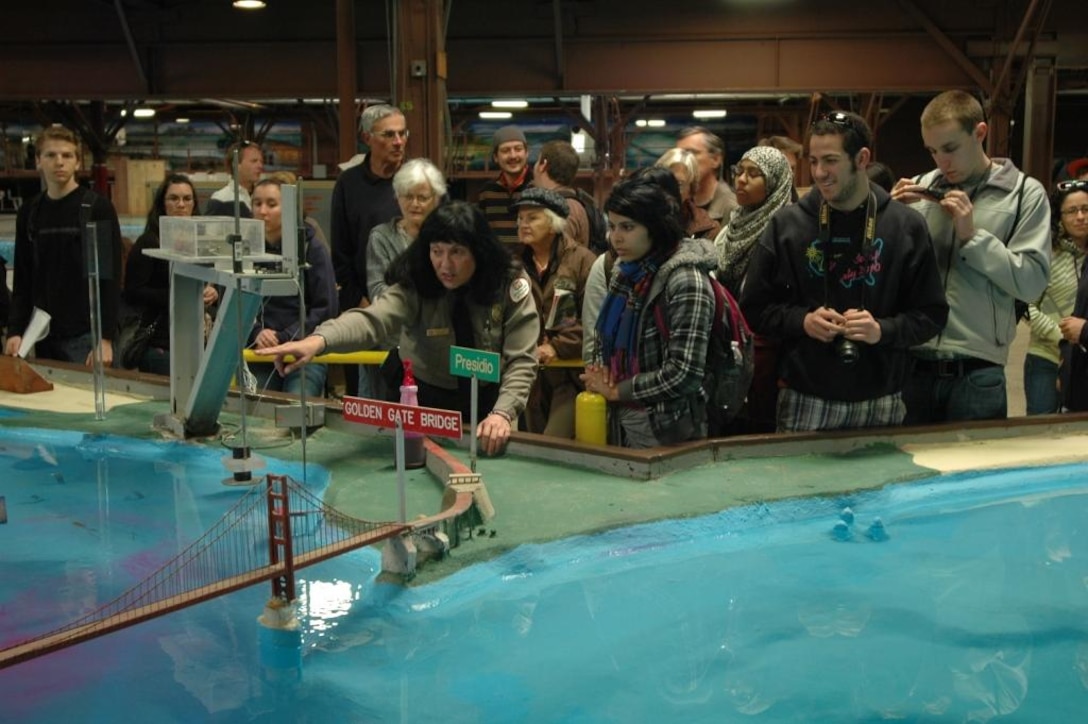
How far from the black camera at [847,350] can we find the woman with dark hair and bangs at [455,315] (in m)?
0.97

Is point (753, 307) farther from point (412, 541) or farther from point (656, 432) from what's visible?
point (412, 541)

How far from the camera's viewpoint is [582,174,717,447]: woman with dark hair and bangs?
3711 millimetres

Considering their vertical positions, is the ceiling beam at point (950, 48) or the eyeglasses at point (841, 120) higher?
the ceiling beam at point (950, 48)

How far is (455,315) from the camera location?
3.98m

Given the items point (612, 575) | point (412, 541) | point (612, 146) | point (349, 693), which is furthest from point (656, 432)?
point (612, 146)

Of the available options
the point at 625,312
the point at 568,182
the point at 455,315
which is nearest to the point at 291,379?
the point at 568,182

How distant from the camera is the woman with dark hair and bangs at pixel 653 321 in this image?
371 centimetres

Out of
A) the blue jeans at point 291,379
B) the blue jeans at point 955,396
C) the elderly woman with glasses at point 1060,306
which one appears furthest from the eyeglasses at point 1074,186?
the blue jeans at point 291,379

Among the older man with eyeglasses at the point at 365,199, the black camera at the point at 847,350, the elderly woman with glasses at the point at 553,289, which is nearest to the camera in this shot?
the black camera at the point at 847,350

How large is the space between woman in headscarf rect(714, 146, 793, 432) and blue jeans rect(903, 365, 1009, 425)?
0.48 metres

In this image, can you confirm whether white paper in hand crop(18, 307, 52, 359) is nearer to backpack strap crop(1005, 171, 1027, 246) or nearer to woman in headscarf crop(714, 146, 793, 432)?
woman in headscarf crop(714, 146, 793, 432)

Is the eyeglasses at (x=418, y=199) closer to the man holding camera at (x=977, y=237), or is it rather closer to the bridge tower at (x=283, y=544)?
the man holding camera at (x=977, y=237)

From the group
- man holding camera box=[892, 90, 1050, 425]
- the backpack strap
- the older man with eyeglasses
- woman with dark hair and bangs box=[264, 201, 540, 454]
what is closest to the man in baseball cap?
the older man with eyeglasses

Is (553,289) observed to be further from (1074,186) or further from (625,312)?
(1074,186)
